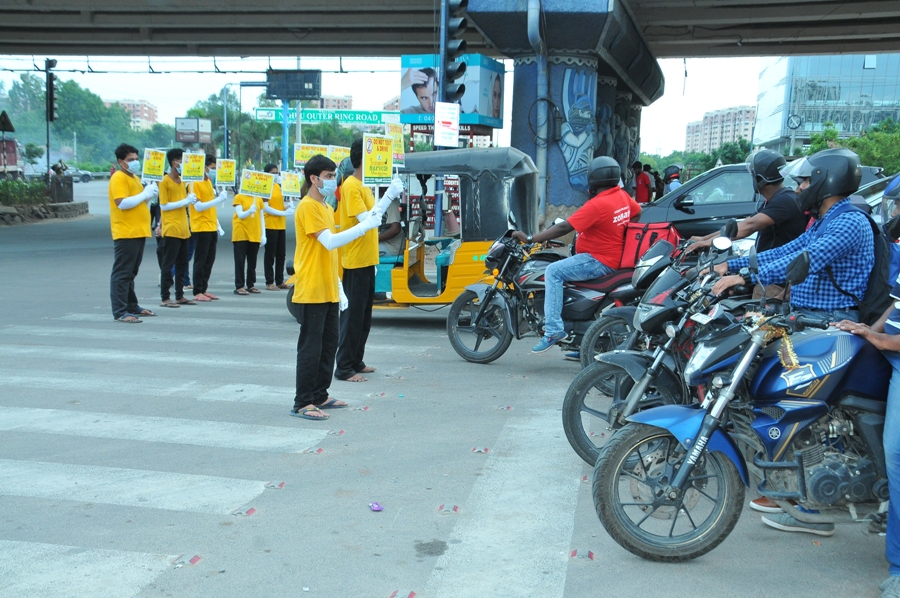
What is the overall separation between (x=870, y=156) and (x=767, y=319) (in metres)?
33.2

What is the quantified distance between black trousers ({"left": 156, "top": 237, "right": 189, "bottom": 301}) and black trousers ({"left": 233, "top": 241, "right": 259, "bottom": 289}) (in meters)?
1.13

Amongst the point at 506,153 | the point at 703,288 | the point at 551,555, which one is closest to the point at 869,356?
the point at 703,288

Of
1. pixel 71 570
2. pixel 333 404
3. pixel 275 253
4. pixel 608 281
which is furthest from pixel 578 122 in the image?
pixel 71 570

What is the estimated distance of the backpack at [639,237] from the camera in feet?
24.9

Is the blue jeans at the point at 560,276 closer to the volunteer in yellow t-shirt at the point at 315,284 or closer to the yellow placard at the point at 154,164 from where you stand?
the volunteer in yellow t-shirt at the point at 315,284

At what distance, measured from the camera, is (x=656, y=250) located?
555 cm

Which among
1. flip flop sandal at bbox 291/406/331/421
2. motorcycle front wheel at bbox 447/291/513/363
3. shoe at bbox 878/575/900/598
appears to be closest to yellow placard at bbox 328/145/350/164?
motorcycle front wheel at bbox 447/291/513/363

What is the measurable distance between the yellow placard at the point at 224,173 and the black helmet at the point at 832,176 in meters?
10.9

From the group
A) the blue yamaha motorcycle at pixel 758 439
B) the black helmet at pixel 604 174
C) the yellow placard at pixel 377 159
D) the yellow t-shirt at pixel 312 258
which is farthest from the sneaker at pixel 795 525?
the yellow placard at pixel 377 159

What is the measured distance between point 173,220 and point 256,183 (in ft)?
5.51

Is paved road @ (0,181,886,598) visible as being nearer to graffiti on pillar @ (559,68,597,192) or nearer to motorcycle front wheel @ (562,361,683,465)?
motorcycle front wheel @ (562,361,683,465)

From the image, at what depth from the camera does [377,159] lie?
789cm

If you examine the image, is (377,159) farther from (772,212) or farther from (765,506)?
(765,506)

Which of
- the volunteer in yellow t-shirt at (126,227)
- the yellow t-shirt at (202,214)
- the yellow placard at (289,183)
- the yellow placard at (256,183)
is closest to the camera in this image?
the volunteer in yellow t-shirt at (126,227)
